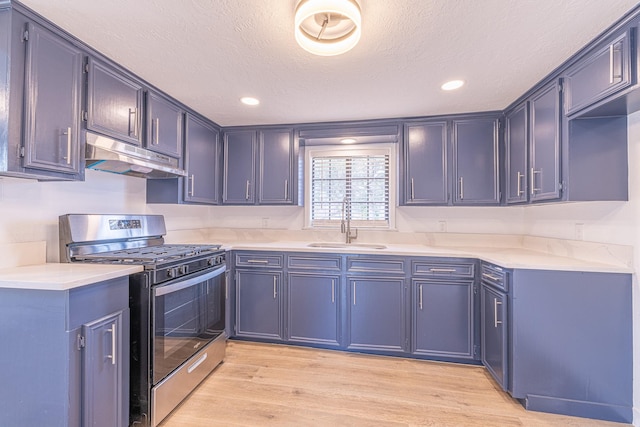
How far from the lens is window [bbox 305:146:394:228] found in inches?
132

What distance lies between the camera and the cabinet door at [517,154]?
247cm

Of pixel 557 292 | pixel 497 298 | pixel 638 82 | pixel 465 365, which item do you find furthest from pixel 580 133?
pixel 465 365

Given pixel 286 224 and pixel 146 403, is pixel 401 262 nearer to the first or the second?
pixel 286 224

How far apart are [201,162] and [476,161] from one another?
104 inches

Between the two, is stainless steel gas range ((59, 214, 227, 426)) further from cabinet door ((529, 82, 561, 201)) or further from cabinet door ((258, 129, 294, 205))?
cabinet door ((529, 82, 561, 201))

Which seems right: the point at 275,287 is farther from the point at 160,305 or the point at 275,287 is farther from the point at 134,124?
the point at 134,124

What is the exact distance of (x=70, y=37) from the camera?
5.60ft

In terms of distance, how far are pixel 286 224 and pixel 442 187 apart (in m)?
1.72

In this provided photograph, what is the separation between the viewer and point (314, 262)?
9.25 feet

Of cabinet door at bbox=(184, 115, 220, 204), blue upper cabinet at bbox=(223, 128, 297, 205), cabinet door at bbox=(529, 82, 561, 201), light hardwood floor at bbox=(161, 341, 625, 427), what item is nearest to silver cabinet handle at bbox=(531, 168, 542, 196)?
cabinet door at bbox=(529, 82, 561, 201)

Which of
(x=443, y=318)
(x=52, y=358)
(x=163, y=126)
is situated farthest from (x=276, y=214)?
(x=52, y=358)

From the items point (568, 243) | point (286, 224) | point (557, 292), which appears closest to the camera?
point (557, 292)

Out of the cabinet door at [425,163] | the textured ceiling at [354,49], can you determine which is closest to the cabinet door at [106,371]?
the textured ceiling at [354,49]

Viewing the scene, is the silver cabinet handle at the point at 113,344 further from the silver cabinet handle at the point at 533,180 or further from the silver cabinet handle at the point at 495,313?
the silver cabinet handle at the point at 533,180
